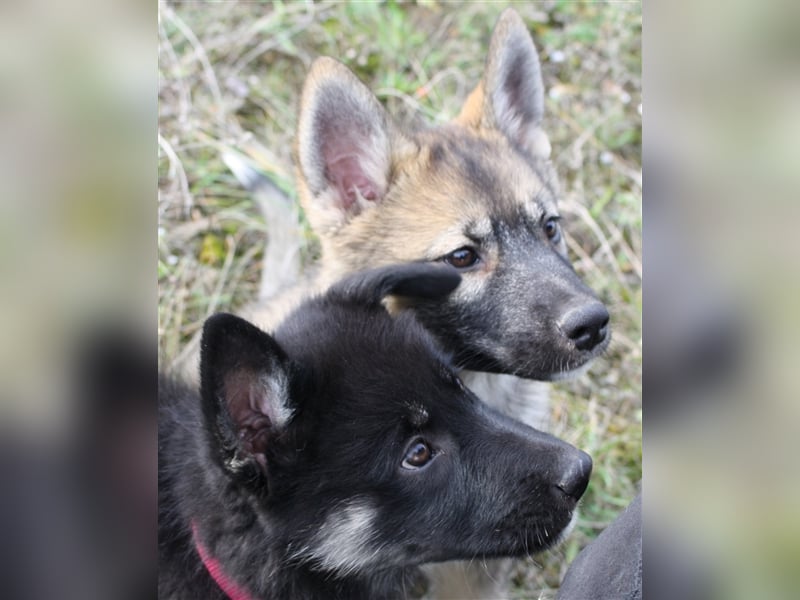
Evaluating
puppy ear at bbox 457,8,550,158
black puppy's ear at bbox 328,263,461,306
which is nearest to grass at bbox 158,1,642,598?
puppy ear at bbox 457,8,550,158

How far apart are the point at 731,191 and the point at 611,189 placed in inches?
68.1

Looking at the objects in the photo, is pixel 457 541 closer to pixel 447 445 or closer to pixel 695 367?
pixel 447 445

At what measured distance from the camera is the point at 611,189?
10.5ft

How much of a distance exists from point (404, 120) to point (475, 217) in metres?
0.53

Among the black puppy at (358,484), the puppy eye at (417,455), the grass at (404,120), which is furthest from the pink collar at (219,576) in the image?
the grass at (404,120)

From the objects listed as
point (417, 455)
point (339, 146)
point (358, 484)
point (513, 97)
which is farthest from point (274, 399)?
point (513, 97)

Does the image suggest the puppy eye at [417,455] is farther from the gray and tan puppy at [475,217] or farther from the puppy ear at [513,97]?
the puppy ear at [513,97]

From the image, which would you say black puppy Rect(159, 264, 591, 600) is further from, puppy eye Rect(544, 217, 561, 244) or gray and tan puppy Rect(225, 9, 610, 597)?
puppy eye Rect(544, 217, 561, 244)

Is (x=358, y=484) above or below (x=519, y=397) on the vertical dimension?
above

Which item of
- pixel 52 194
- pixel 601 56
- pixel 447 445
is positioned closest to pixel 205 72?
pixel 601 56

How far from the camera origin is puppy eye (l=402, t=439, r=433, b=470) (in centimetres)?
229

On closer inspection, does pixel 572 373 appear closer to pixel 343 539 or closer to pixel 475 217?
pixel 475 217

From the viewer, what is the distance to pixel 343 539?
7.44 feet

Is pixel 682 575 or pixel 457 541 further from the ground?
→ pixel 682 575
